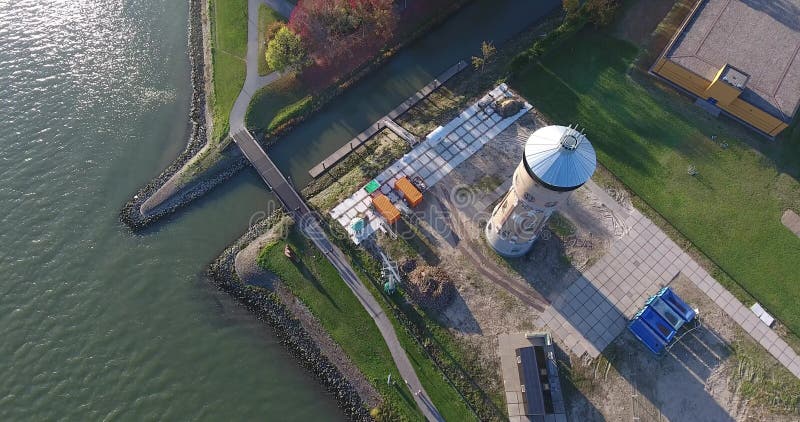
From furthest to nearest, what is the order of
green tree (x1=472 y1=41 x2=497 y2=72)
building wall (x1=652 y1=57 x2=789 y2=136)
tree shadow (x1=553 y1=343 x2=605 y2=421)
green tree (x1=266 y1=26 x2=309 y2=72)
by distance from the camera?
green tree (x1=472 y1=41 x2=497 y2=72), green tree (x1=266 y1=26 x2=309 y2=72), building wall (x1=652 y1=57 x2=789 y2=136), tree shadow (x1=553 y1=343 x2=605 y2=421)

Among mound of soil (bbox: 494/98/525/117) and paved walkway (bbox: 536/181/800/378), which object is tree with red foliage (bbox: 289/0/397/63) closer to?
mound of soil (bbox: 494/98/525/117)

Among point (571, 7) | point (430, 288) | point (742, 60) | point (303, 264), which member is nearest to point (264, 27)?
point (303, 264)

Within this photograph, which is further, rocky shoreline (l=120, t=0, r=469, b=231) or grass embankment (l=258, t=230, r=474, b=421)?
rocky shoreline (l=120, t=0, r=469, b=231)

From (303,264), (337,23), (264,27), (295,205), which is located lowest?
(303,264)

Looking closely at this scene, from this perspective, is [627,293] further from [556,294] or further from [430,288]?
[430,288]

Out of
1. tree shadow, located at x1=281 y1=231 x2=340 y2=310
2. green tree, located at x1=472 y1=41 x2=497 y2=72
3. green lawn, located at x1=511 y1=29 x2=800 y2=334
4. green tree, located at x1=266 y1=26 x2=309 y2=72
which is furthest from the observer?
green tree, located at x1=472 y1=41 x2=497 y2=72

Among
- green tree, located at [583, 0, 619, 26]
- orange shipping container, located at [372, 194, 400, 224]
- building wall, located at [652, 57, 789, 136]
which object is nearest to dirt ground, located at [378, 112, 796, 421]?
orange shipping container, located at [372, 194, 400, 224]
